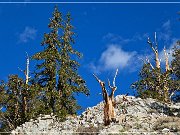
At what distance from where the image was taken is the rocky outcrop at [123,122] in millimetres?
21422

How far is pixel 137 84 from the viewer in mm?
42812

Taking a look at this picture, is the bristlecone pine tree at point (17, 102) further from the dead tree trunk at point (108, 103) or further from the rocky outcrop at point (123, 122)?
the dead tree trunk at point (108, 103)

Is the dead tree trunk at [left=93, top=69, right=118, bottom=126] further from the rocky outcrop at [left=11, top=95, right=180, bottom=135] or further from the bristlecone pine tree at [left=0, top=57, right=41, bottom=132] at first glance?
the bristlecone pine tree at [left=0, top=57, right=41, bottom=132]

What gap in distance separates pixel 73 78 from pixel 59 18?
656 centimetres

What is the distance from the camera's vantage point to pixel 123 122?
2355cm

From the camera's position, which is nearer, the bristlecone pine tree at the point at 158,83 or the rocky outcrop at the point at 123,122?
the rocky outcrop at the point at 123,122

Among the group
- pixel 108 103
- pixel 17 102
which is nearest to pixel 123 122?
pixel 108 103

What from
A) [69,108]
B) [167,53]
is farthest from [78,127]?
[167,53]

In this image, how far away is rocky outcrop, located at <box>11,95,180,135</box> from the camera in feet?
70.3

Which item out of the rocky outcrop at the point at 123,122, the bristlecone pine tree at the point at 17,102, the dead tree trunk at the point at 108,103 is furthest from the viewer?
the bristlecone pine tree at the point at 17,102

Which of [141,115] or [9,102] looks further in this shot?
[9,102]

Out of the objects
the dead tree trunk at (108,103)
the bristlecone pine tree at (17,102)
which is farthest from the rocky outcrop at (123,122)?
the bristlecone pine tree at (17,102)

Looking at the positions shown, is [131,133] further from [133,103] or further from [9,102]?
[9,102]

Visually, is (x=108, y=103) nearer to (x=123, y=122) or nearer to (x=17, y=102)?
(x=123, y=122)
